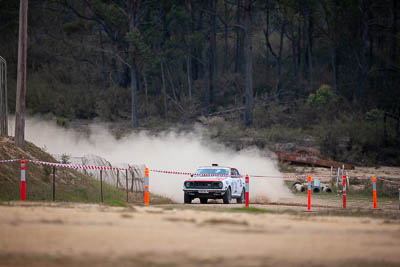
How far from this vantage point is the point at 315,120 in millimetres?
59625

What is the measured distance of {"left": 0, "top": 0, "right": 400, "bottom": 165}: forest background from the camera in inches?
2288

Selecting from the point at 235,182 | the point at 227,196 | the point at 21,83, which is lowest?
the point at 227,196

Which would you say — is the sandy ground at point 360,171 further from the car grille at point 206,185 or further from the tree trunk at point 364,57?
the tree trunk at point 364,57

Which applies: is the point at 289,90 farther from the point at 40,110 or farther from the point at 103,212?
the point at 103,212

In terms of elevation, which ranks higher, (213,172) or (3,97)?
(3,97)

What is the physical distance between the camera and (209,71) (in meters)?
71.1

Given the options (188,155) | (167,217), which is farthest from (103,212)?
(188,155)

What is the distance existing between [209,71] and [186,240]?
59435 millimetres

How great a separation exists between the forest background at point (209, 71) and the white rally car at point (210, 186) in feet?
76.6

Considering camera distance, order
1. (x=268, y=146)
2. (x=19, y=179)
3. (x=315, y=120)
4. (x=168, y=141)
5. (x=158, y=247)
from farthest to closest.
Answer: (x=315, y=120)
(x=268, y=146)
(x=168, y=141)
(x=19, y=179)
(x=158, y=247)

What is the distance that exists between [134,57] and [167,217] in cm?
4742

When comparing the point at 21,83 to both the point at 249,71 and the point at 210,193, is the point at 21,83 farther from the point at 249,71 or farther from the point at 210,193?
the point at 249,71

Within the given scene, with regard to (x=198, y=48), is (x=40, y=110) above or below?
below

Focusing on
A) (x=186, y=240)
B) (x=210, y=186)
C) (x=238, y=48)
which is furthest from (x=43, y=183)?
(x=238, y=48)
